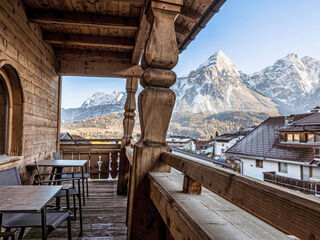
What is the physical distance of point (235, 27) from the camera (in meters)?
5.44

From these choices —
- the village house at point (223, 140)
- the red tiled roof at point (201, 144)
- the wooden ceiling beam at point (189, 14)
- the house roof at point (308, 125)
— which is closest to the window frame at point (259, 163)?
the village house at point (223, 140)

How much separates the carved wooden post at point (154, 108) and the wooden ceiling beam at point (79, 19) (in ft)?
5.14

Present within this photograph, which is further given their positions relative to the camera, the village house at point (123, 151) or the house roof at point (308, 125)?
the house roof at point (308, 125)

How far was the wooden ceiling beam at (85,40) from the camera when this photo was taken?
3259mm

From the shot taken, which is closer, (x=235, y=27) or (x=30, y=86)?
(x=30, y=86)

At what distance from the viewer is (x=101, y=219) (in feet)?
8.33

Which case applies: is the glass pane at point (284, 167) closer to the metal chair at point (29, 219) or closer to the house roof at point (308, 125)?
the house roof at point (308, 125)

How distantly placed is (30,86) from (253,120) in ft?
11.4

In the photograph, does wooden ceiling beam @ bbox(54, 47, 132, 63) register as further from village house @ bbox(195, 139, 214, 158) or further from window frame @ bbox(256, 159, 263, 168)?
window frame @ bbox(256, 159, 263, 168)

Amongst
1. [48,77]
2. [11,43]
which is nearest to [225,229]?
[11,43]

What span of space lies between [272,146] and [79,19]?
128 inches

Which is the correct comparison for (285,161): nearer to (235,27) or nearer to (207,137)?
(207,137)

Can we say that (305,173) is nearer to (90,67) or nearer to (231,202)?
(231,202)

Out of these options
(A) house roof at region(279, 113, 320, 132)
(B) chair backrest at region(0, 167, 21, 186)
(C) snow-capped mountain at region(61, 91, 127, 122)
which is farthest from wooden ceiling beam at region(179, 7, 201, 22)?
(C) snow-capped mountain at region(61, 91, 127, 122)
